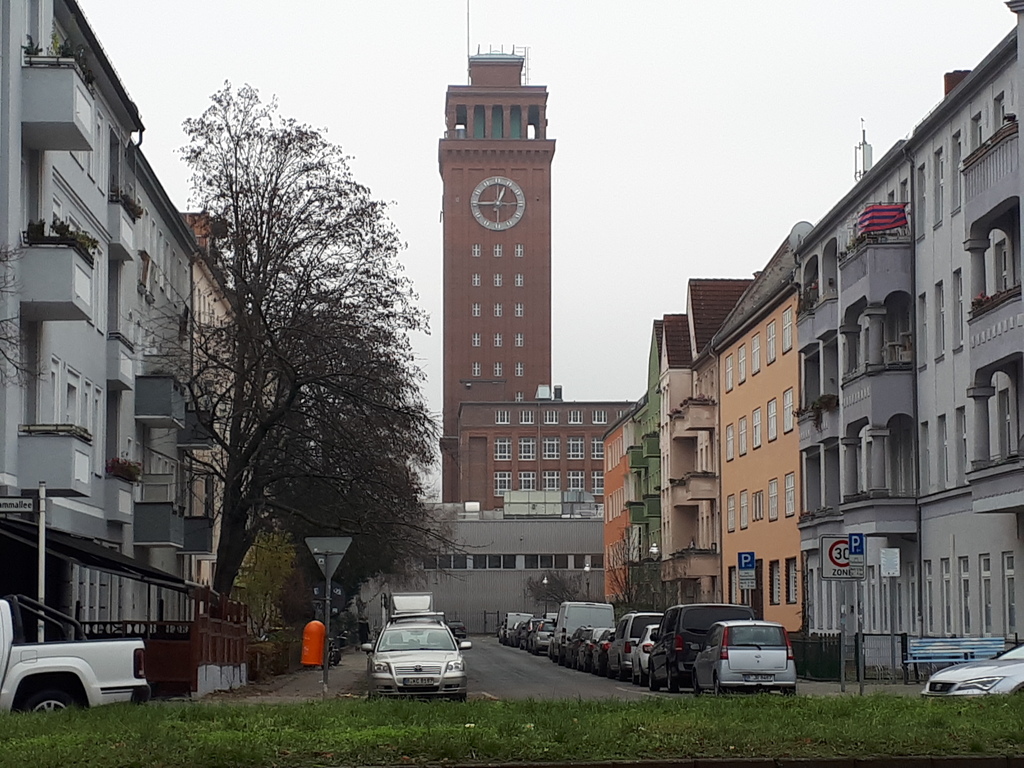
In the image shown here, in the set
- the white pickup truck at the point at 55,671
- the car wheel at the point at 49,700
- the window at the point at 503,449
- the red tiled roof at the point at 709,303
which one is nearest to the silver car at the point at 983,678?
the white pickup truck at the point at 55,671

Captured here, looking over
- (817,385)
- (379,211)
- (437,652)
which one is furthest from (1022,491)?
(817,385)

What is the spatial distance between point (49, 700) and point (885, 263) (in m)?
30.2

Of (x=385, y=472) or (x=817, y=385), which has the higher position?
(x=817, y=385)

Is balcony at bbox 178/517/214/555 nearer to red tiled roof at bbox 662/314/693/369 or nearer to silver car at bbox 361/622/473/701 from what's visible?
silver car at bbox 361/622/473/701

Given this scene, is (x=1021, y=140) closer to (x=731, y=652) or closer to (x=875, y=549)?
(x=731, y=652)

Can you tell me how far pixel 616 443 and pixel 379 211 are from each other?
2740 inches

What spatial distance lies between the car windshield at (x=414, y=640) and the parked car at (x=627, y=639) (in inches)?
442

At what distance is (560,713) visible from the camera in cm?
1816

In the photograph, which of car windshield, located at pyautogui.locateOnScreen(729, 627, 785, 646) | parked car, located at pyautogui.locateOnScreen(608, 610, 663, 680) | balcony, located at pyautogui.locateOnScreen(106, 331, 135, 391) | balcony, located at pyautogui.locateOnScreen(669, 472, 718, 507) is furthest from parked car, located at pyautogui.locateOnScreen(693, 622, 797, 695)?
balcony, located at pyautogui.locateOnScreen(669, 472, 718, 507)

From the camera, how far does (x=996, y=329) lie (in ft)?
116

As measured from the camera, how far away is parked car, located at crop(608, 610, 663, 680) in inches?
1720

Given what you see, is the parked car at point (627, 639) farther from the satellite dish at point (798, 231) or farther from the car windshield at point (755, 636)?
the satellite dish at point (798, 231)

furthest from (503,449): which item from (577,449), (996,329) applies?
(996,329)

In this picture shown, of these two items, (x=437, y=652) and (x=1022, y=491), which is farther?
(x=1022, y=491)
